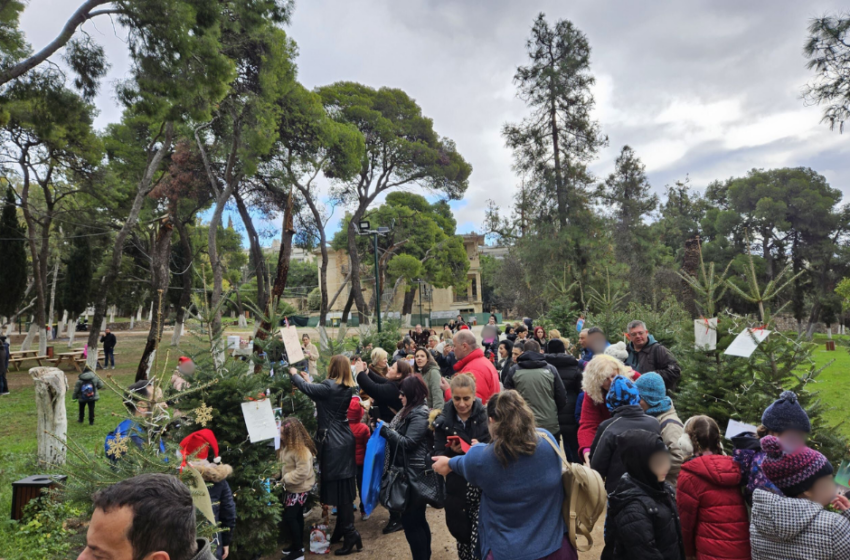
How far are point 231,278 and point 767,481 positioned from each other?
141ft

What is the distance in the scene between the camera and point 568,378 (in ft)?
18.4

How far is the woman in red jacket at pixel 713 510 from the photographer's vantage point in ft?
8.90

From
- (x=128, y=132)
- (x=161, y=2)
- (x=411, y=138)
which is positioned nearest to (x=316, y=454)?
(x=161, y=2)

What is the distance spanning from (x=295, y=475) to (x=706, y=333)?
4459mm

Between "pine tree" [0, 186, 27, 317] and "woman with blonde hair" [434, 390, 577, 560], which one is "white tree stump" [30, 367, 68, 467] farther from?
"pine tree" [0, 186, 27, 317]

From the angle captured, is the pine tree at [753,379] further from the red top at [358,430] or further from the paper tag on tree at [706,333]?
the red top at [358,430]

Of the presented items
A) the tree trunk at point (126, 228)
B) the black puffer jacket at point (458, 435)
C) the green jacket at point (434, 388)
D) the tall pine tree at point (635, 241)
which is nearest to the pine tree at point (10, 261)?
the tree trunk at point (126, 228)

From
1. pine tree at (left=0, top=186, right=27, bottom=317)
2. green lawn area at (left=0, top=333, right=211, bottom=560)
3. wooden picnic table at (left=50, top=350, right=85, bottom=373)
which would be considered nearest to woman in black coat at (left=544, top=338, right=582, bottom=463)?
green lawn area at (left=0, top=333, right=211, bottom=560)

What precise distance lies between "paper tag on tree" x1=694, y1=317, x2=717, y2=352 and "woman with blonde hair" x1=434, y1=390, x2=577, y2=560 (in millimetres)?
3428

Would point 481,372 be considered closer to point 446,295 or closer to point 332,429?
point 332,429

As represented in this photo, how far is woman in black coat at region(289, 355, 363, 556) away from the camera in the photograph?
4.66 metres

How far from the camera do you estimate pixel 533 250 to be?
22.5 m

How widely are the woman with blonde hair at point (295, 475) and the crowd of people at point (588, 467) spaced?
12 mm

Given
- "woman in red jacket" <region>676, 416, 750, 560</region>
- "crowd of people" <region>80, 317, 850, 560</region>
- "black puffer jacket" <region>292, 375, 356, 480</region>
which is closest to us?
"crowd of people" <region>80, 317, 850, 560</region>
